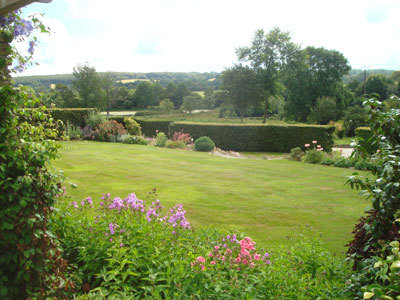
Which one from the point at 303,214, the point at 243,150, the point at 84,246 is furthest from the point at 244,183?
the point at 243,150

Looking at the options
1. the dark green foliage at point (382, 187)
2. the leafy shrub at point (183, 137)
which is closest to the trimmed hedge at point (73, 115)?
the leafy shrub at point (183, 137)

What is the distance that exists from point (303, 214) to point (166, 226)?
3.48 metres

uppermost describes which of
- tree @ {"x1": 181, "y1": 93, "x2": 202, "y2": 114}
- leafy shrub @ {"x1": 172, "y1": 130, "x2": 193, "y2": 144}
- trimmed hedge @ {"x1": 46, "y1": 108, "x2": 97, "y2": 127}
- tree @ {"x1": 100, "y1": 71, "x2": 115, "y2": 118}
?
tree @ {"x1": 100, "y1": 71, "x2": 115, "y2": 118}

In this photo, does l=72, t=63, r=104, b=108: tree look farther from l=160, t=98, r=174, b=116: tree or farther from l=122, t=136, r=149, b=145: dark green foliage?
l=122, t=136, r=149, b=145: dark green foliage

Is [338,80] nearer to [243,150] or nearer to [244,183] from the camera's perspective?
[243,150]

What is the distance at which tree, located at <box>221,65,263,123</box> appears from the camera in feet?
117

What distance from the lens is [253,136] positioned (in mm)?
18250

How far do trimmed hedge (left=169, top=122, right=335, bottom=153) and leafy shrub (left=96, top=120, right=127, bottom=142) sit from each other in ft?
12.9

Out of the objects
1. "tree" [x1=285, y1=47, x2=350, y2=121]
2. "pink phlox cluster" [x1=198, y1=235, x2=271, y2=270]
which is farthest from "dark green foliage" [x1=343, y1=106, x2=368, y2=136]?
"pink phlox cluster" [x1=198, y1=235, x2=271, y2=270]

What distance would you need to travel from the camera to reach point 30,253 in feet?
7.98

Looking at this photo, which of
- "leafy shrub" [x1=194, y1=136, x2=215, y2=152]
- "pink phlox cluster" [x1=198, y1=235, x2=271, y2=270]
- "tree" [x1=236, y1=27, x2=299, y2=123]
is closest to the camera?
"pink phlox cluster" [x1=198, y1=235, x2=271, y2=270]

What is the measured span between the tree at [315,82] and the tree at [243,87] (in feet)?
22.2

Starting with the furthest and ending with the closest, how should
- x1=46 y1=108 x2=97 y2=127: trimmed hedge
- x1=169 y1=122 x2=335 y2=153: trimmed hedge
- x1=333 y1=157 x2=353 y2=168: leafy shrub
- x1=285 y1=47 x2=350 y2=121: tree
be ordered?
x1=285 y1=47 x2=350 y2=121: tree
x1=46 y1=108 x2=97 y2=127: trimmed hedge
x1=169 y1=122 x2=335 y2=153: trimmed hedge
x1=333 y1=157 x2=353 y2=168: leafy shrub

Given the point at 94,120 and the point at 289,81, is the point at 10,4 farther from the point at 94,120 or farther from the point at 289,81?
the point at 289,81
